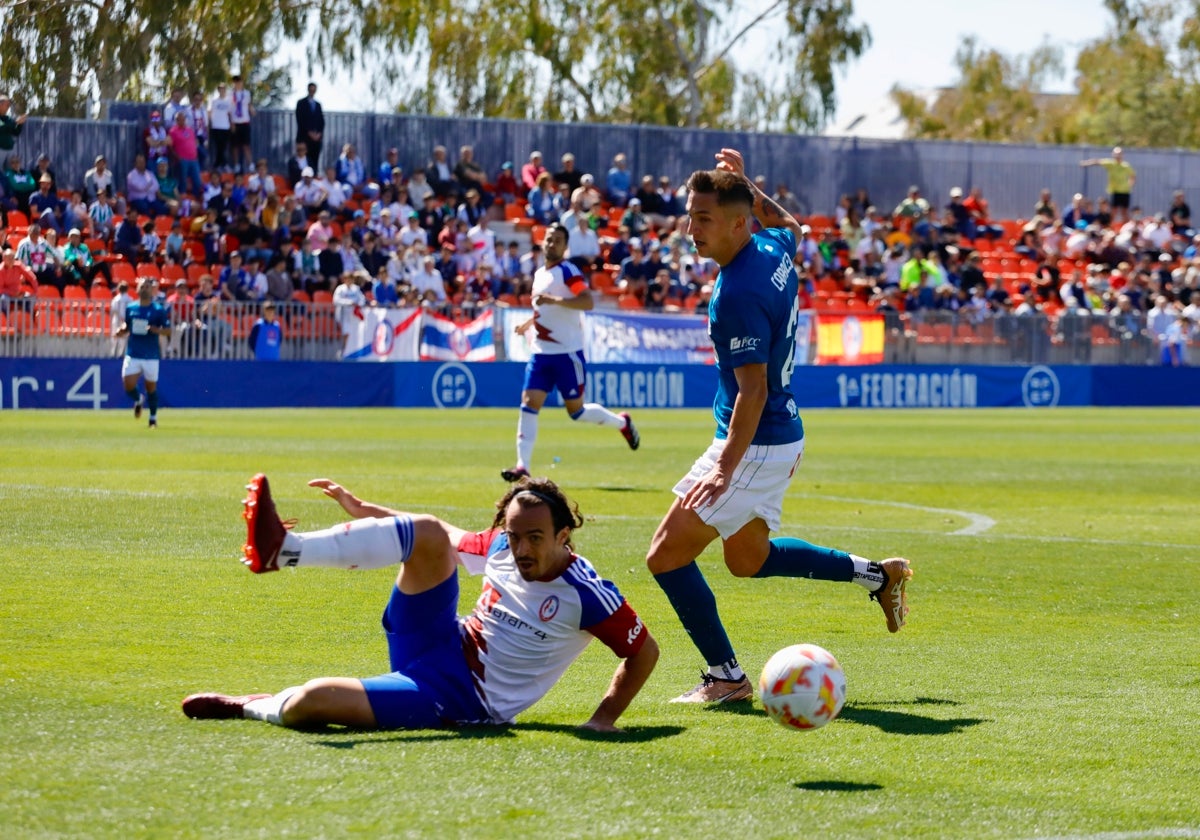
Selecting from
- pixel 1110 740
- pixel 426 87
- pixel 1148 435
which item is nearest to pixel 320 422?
pixel 1148 435

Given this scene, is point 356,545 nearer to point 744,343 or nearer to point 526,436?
point 744,343

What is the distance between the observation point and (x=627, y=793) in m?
4.85

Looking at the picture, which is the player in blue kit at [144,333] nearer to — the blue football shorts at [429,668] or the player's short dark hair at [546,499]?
the blue football shorts at [429,668]

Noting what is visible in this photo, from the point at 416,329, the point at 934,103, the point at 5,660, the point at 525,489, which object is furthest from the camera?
the point at 934,103

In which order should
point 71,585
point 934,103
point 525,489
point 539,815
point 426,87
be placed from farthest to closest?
point 934,103 < point 426,87 < point 71,585 < point 525,489 < point 539,815

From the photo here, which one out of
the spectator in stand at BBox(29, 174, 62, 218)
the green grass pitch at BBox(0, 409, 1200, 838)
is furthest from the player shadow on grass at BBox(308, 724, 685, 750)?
the spectator in stand at BBox(29, 174, 62, 218)

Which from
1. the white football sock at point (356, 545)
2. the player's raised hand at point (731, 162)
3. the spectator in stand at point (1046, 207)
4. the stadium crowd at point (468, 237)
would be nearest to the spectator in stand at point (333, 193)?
the stadium crowd at point (468, 237)

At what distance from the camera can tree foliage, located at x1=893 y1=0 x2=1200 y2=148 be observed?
256 feet

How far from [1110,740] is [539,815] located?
227 centimetres

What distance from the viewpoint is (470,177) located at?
37.7 meters

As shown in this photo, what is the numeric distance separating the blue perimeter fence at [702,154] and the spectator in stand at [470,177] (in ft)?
7.02

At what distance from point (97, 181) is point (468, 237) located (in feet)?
24.9

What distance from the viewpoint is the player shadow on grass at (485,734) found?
543cm

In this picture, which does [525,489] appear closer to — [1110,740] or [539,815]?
[539,815]
